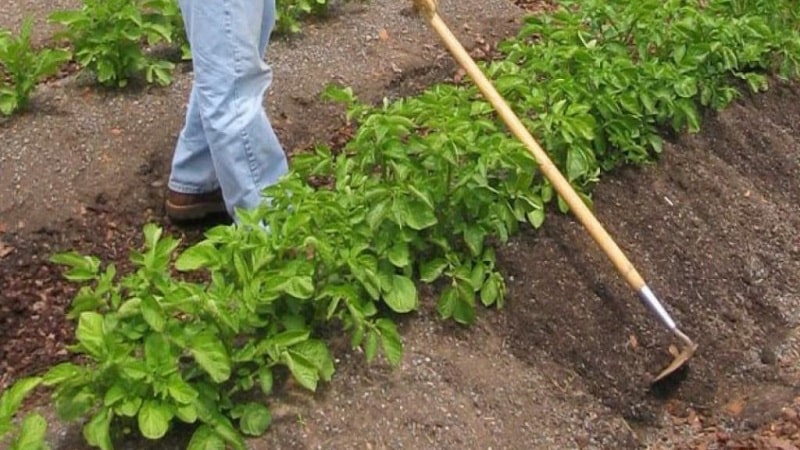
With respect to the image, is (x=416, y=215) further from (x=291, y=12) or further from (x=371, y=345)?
(x=291, y=12)

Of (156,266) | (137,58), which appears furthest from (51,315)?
(137,58)

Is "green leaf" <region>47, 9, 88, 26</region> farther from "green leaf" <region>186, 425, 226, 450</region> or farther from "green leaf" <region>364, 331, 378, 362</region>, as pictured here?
"green leaf" <region>186, 425, 226, 450</region>

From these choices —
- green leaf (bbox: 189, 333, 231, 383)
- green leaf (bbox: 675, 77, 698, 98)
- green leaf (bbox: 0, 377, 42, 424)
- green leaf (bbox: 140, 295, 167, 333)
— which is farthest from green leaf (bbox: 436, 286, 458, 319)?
green leaf (bbox: 675, 77, 698, 98)

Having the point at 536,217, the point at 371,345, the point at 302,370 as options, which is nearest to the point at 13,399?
the point at 302,370

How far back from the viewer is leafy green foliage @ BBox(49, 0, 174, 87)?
196 inches

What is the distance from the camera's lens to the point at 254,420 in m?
3.53

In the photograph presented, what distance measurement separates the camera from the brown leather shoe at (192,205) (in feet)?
15.0

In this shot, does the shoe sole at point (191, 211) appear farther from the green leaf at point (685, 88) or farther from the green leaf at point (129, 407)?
the green leaf at point (685, 88)

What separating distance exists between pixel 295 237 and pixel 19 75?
5.66ft

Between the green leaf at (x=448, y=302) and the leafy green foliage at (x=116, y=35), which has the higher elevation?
the green leaf at (x=448, y=302)

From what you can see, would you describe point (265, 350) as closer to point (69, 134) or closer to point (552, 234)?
point (552, 234)

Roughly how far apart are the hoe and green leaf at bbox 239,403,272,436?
117cm

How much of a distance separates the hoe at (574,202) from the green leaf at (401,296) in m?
0.59

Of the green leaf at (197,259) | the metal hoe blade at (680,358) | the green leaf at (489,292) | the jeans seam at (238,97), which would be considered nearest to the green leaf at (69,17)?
the jeans seam at (238,97)
